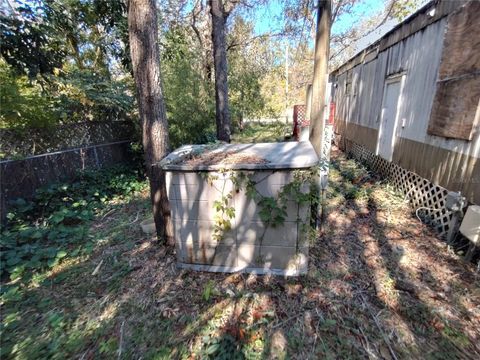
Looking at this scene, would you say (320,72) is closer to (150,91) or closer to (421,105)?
(421,105)

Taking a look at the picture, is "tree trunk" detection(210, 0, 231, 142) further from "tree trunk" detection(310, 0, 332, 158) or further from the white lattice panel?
the white lattice panel

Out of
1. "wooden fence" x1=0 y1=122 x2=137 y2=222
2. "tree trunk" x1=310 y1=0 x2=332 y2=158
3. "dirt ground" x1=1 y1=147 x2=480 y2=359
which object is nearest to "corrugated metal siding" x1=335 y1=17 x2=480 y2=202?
"dirt ground" x1=1 y1=147 x2=480 y2=359

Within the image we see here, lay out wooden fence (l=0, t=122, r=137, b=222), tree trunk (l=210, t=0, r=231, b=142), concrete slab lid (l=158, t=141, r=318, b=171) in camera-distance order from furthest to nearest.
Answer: tree trunk (l=210, t=0, r=231, b=142), wooden fence (l=0, t=122, r=137, b=222), concrete slab lid (l=158, t=141, r=318, b=171)

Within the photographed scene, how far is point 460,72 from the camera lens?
3018 mm

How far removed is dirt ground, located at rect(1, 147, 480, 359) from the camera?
188 centimetres

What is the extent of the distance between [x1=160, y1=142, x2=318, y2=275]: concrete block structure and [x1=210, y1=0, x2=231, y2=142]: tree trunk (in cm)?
436

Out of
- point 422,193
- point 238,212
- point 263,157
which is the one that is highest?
point 263,157

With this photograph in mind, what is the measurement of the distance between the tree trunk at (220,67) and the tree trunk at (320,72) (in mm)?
3984

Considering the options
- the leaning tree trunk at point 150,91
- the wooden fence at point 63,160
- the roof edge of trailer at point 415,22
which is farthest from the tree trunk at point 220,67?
the leaning tree trunk at point 150,91

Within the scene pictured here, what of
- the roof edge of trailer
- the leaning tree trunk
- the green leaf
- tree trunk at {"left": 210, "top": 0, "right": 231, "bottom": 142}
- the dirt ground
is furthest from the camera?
tree trunk at {"left": 210, "top": 0, "right": 231, "bottom": 142}

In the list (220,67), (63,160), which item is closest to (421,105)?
(220,67)

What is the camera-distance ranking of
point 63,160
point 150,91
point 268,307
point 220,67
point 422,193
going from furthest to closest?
point 220,67
point 63,160
point 422,193
point 150,91
point 268,307

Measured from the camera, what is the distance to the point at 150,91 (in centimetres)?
278

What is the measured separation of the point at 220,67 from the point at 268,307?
641 centimetres
